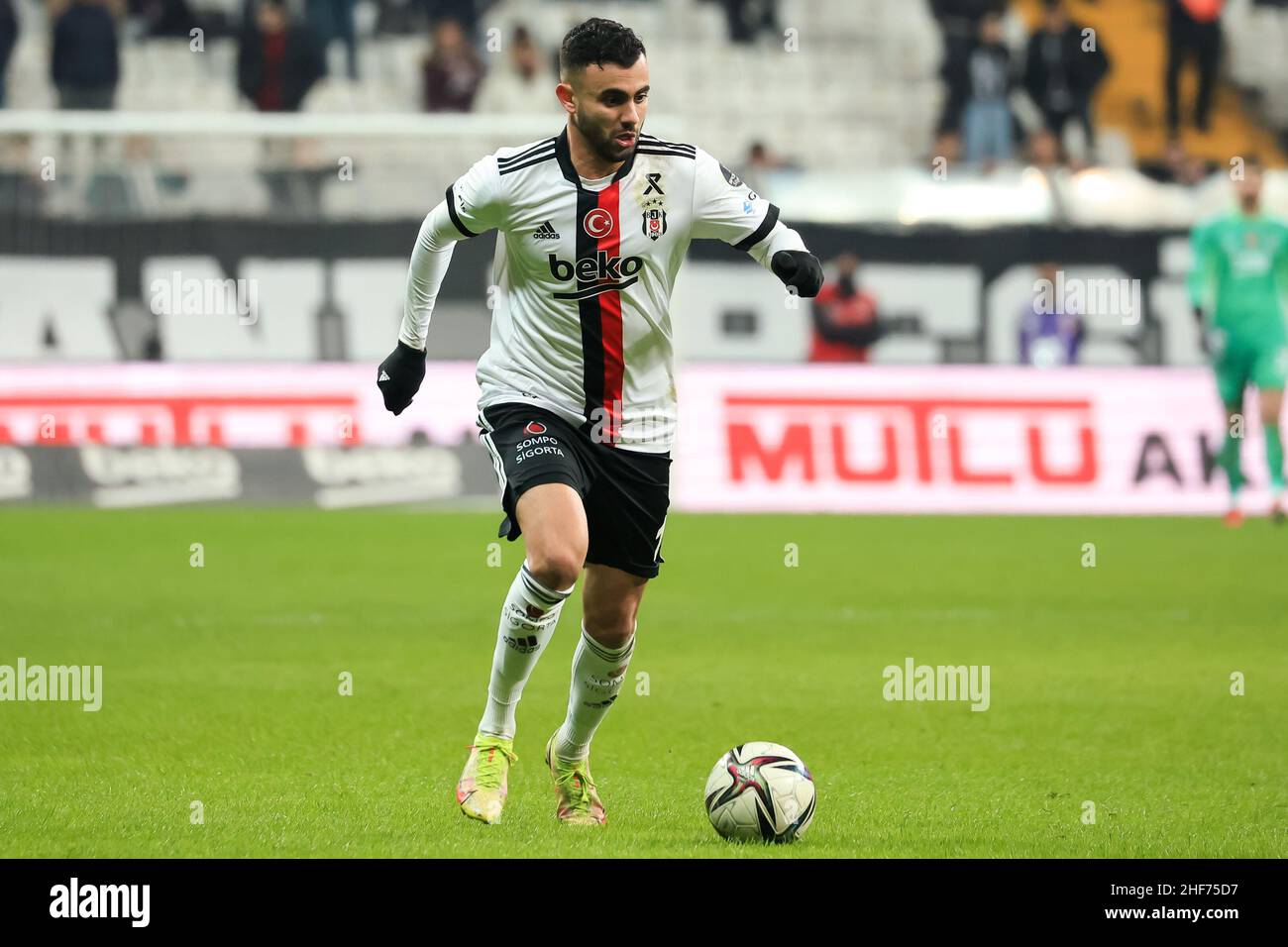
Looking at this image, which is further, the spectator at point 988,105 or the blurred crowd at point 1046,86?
the spectator at point 988,105

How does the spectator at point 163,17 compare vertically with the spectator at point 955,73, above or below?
above

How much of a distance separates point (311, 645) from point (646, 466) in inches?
160

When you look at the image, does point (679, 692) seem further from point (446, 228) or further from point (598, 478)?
point (446, 228)

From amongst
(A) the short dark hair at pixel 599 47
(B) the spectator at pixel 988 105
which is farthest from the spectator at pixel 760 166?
(A) the short dark hair at pixel 599 47

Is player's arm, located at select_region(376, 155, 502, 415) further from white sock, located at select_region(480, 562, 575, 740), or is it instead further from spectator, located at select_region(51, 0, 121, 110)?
spectator, located at select_region(51, 0, 121, 110)

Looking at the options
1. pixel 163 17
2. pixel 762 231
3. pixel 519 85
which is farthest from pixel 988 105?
pixel 762 231

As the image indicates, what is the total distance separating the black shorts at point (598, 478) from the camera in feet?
19.3

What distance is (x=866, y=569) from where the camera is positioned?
12844 mm

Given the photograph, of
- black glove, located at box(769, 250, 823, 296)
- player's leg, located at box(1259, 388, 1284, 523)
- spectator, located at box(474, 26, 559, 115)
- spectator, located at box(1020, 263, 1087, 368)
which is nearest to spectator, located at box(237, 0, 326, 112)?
spectator, located at box(474, 26, 559, 115)

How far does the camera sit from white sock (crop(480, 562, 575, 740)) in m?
5.82

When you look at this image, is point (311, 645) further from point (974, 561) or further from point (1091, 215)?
point (1091, 215)

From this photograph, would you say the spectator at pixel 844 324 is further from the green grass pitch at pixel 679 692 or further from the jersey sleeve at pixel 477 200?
the jersey sleeve at pixel 477 200

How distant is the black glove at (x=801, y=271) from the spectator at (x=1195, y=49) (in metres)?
17.5
